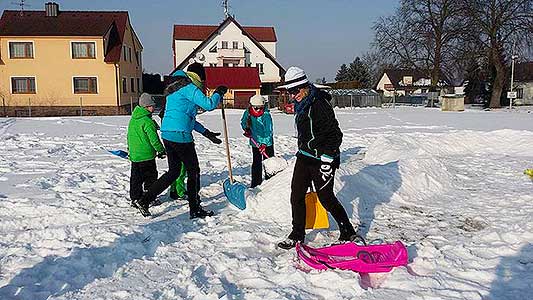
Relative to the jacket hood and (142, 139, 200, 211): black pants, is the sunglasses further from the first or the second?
the jacket hood

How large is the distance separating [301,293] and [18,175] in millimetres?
6605

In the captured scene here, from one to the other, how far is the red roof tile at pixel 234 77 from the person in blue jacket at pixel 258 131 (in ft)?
112

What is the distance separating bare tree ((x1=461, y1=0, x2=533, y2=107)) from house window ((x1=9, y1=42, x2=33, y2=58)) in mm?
34695

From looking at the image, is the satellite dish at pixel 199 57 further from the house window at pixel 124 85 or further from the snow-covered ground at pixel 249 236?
the snow-covered ground at pixel 249 236

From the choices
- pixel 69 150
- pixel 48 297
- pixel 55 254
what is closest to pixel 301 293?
pixel 48 297

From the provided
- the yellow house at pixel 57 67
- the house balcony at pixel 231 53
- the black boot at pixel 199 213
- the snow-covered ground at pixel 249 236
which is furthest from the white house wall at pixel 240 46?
the black boot at pixel 199 213

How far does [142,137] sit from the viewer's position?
19.6ft

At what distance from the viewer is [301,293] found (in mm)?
3600

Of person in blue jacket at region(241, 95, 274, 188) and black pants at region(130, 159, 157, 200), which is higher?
person in blue jacket at region(241, 95, 274, 188)

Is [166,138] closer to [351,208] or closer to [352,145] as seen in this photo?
[351,208]

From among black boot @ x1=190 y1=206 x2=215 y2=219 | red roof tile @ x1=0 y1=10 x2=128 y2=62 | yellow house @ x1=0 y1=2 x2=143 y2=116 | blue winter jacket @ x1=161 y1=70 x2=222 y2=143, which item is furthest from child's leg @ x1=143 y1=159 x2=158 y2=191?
red roof tile @ x1=0 y1=10 x2=128 y2=62

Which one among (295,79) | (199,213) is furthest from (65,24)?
(295,79)

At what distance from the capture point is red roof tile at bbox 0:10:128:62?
35938 millimetres

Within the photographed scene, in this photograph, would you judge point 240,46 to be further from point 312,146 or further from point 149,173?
point 312,146
